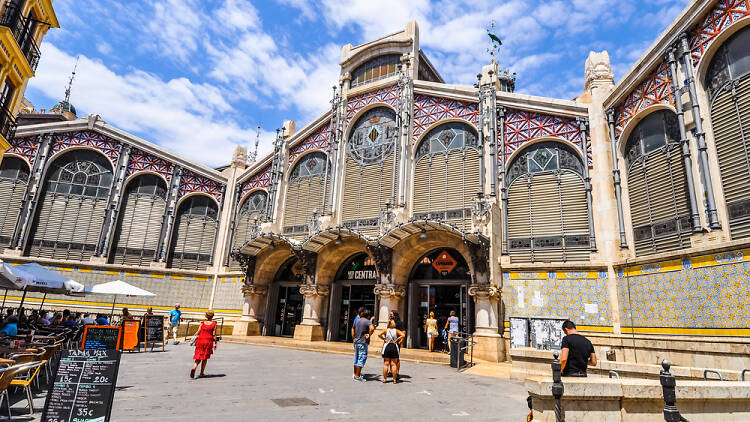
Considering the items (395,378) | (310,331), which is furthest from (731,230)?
(310,331)

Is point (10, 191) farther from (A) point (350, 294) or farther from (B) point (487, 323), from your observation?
(B) point (487, 323)

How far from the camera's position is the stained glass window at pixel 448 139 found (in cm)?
2053

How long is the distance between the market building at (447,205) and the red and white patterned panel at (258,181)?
12 cm

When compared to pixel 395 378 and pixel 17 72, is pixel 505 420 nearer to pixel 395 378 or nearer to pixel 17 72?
pixel 395 378

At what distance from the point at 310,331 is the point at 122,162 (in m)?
18.3

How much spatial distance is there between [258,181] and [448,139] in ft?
45.0

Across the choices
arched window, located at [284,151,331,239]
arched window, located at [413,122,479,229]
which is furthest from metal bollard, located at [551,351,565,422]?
arched window, located at [284,151,331,239]

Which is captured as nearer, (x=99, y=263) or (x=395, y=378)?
(x=395, y=378)

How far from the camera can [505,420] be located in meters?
7.10

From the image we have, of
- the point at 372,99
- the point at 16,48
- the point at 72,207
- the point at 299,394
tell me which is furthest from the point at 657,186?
the point at 72,207

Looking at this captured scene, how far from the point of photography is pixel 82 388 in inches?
213

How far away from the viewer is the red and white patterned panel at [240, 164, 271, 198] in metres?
27.6

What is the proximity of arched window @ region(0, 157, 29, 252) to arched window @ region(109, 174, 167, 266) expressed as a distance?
582 centimetres

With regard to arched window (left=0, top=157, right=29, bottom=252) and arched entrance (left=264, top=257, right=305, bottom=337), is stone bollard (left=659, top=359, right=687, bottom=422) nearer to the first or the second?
arched entrance (left=264, top=257, right=305, bottom=337)
